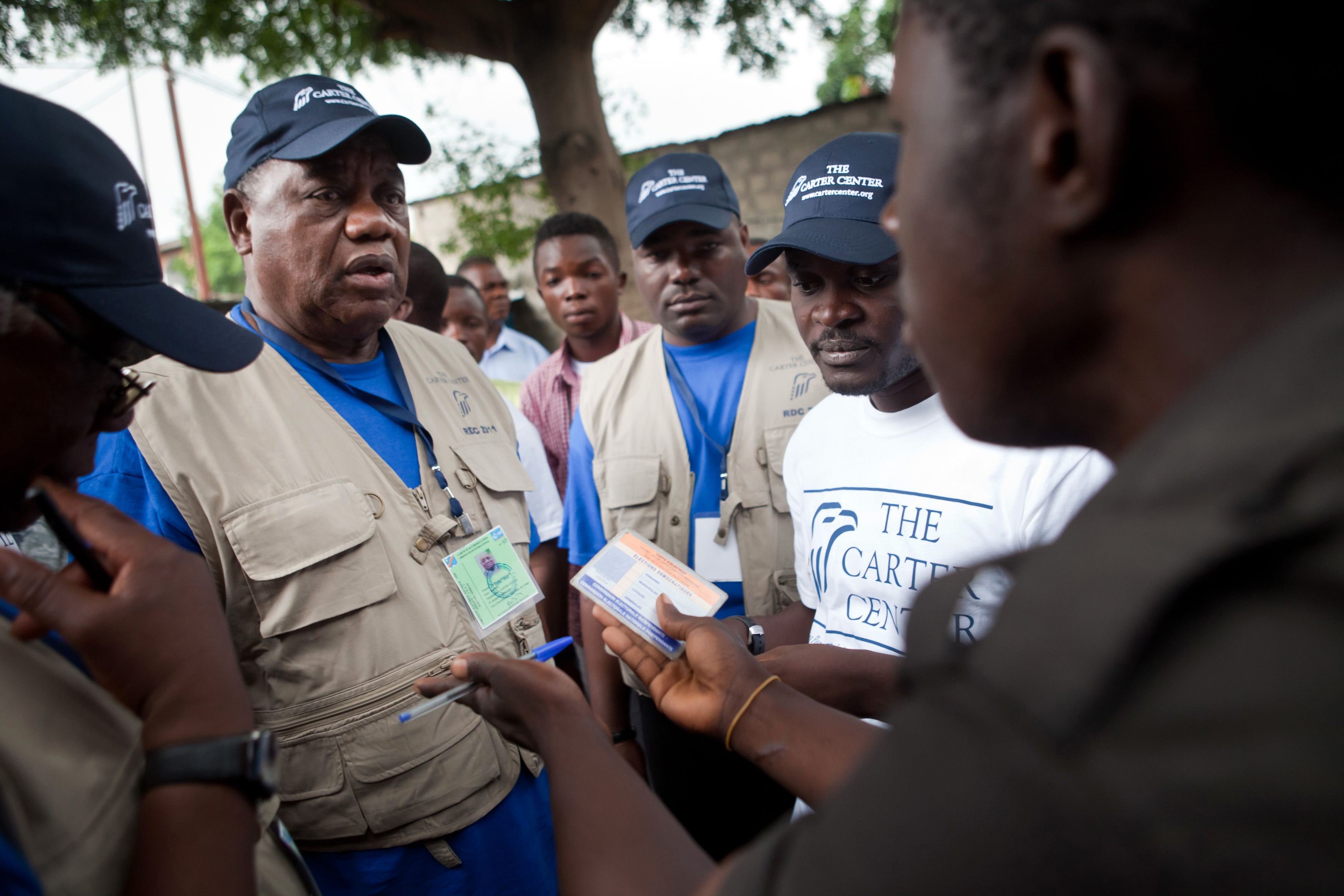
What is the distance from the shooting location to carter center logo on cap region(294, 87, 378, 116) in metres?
2.03

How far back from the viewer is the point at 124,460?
1.71 metres

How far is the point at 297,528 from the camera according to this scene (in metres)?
1.77

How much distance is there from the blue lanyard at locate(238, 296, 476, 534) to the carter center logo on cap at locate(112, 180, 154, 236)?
800 mm

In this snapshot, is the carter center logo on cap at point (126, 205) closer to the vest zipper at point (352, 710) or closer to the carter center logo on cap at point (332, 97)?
the carter center logo on cap at point (332, 97)

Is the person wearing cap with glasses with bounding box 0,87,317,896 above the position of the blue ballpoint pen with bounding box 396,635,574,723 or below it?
above

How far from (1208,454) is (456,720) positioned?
1789mm

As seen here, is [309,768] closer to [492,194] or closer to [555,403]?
[555,403]

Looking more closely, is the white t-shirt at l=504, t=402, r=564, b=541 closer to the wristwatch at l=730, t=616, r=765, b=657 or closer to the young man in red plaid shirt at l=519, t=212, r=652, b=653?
the young man in red plaid shirt at l=519, t=212, r=652, b=653

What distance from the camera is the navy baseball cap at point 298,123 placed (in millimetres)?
1998

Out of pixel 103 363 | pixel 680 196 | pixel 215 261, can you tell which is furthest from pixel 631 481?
pixel 215 261

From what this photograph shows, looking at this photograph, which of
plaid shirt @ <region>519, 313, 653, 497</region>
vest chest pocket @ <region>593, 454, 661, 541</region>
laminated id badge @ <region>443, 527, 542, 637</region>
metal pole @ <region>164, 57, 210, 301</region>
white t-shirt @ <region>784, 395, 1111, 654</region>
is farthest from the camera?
metal pole @ <region>164, 57, 210, 301</region>

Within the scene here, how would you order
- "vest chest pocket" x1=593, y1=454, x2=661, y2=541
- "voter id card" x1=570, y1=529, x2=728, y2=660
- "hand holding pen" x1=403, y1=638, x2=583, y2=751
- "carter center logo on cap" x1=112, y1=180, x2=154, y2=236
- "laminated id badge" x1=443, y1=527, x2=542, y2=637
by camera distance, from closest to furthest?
"carter center logo on cap" x1=112, y1=180, x2=154, y2=236 < "hand holding pen" x1=403, y1=638, x2=583, y2=751 < "voter id card" x1=570, y1=529, x2=728, y2=660 < "laminated id badge" x1=443, y1=527, x2=542, y2=637 < "vest chest pocket" x1=593, y1=454, x2=661, y2=541

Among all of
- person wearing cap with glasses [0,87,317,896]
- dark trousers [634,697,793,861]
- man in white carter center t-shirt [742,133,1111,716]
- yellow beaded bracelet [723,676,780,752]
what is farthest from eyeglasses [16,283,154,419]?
dark trousers [634,697,793,861]

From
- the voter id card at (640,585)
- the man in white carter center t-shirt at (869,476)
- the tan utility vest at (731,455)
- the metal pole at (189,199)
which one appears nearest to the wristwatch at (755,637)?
the man in white carter center t-shirt at (869,476)
